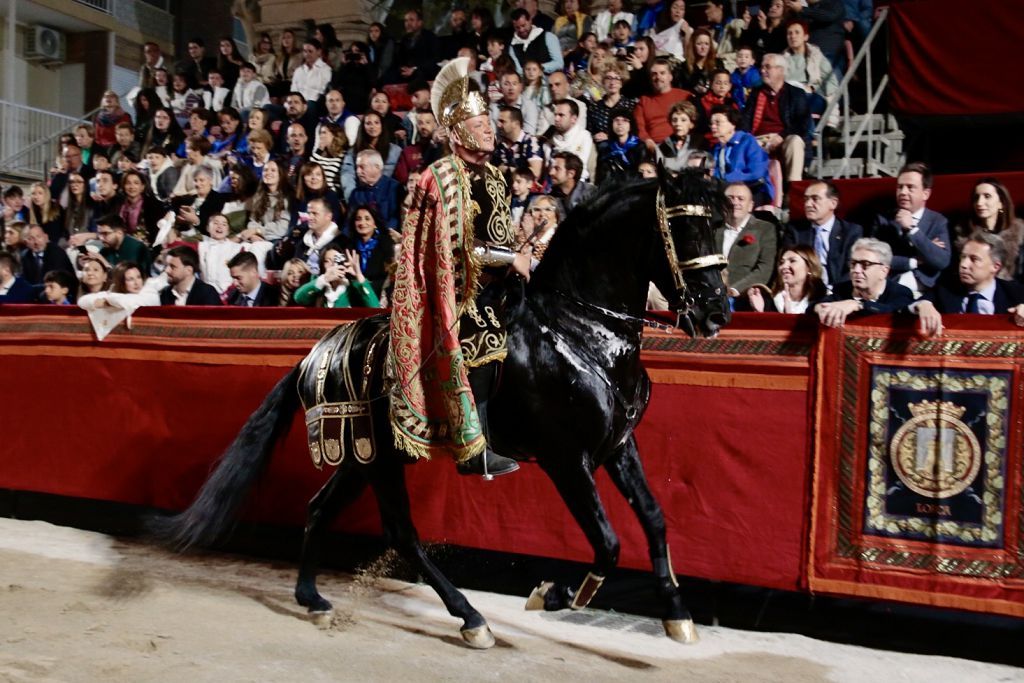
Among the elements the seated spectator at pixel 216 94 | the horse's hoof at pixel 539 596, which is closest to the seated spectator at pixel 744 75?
the horse's hoof at pixel 539 596

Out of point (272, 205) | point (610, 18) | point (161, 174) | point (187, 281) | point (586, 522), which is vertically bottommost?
point (586, 522)

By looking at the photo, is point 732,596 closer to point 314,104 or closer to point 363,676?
point 363,676

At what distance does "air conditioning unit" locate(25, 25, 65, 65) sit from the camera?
2309 centimetres

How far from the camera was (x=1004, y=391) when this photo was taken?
4.67 meters

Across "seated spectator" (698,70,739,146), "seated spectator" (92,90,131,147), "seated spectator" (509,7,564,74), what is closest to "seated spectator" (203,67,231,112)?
"seated spectator" (92,90,131,147)

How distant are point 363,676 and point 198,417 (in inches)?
122

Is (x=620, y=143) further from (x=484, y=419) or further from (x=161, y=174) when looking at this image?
(x=161, y=174)

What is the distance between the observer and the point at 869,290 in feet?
17.1

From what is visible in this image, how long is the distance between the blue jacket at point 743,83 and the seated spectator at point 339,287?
4115 mm

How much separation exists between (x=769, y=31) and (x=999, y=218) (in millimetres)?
4633

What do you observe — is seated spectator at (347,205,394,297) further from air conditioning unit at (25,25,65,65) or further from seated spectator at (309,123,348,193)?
air conditioning unit at (25,25,65,65)

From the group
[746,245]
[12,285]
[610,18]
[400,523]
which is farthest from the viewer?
[610,18]

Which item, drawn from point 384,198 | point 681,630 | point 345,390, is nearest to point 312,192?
point 384,198

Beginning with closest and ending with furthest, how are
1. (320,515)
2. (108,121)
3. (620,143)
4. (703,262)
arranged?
1. (703,262)
2. (320,515)
3. (620,143)
4. (108,121)
